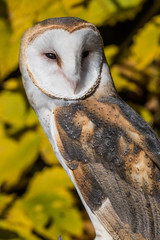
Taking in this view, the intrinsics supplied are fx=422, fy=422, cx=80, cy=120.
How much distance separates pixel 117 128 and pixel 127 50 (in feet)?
2.48

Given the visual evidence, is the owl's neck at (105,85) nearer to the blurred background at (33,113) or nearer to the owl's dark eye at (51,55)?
the owl's dark eye at (51,55)

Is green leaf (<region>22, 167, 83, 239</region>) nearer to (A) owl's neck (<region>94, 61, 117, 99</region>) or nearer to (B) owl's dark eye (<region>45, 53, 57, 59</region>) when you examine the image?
(A) owl's neck (<region>94, 61, 117, 99</region>)

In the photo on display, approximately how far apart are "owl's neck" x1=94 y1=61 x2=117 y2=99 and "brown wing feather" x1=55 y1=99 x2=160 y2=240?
12 cm

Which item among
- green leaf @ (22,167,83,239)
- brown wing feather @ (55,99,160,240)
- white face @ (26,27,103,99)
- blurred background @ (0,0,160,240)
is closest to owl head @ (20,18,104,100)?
white face @ (26,27,103,99)

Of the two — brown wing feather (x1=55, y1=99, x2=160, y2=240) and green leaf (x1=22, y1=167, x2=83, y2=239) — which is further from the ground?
brown wing feather (x1=55, y1=99, x2=160, y2=240)

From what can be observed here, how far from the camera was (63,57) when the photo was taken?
1.30 metres

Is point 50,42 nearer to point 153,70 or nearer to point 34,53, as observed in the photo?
point 34,53

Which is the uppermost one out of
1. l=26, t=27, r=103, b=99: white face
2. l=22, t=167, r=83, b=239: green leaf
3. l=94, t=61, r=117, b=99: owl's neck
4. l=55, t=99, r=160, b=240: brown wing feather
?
l=26, t=27, r=103, b=99: white face

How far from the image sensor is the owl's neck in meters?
1.44

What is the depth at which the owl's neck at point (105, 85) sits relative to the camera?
1438mm

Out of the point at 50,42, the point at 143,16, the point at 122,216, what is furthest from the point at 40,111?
the point at 143,16

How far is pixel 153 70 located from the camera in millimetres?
2260

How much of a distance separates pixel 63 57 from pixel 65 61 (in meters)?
0.01

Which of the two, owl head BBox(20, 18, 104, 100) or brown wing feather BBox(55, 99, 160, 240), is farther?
brown wing feather BBox(55, 99, 160, 240)
